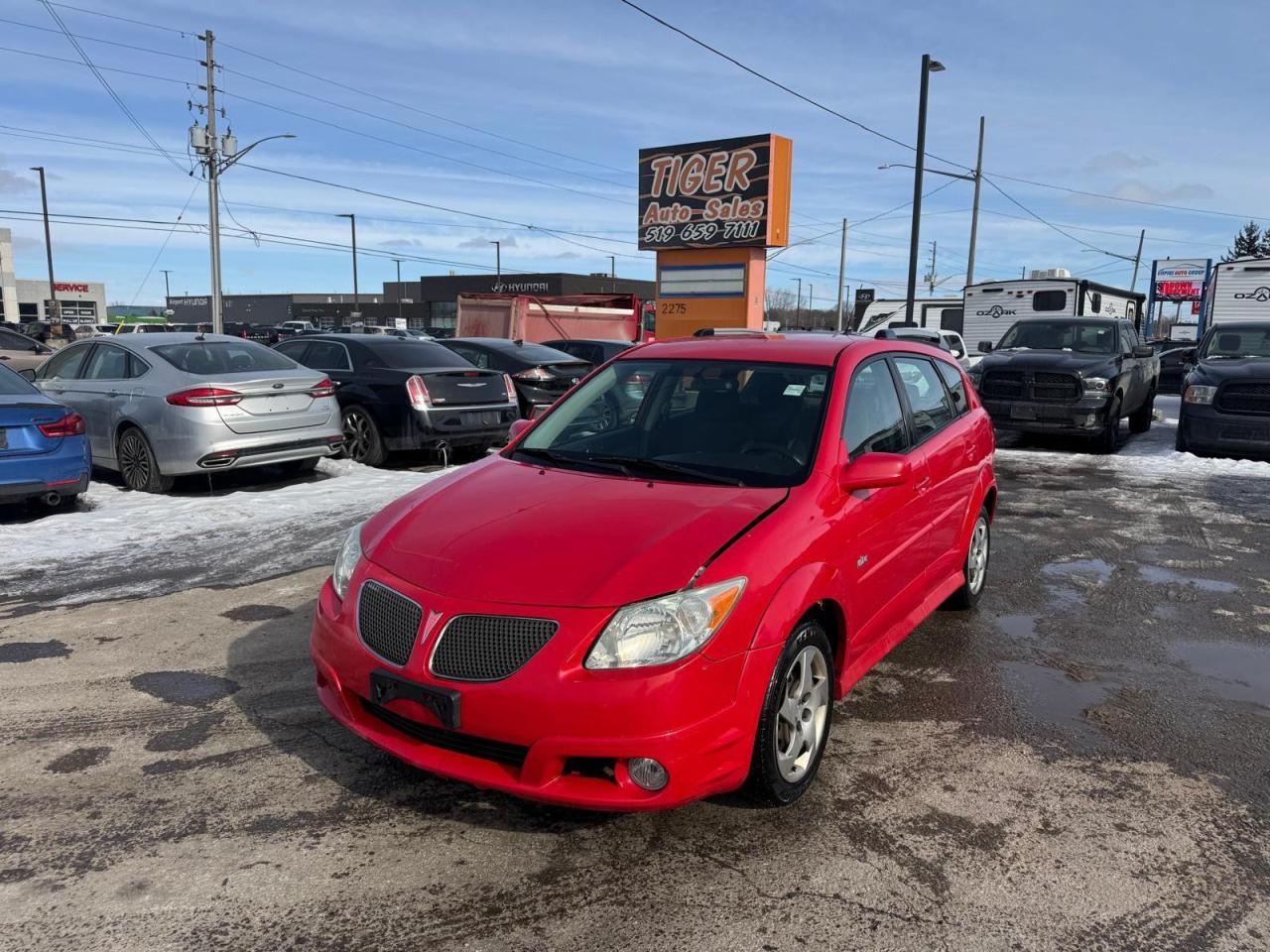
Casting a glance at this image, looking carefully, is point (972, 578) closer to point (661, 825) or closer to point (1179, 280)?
point (661, 825)

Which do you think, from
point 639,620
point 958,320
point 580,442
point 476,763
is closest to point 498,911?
point 476,763

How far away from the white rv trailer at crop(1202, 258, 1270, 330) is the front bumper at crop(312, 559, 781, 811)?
2030 cm

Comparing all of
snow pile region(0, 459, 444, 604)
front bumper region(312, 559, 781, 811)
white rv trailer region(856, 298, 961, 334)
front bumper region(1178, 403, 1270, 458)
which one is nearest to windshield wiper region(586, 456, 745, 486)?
front bumper region(312, 559, 781, 811)

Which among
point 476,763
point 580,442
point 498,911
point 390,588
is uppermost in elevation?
point 580,442

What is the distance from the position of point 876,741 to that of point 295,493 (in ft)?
21.7

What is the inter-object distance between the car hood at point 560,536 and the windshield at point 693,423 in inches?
8.0

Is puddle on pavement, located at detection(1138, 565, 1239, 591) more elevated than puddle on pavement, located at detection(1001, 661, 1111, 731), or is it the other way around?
puddle on pavement, located at detection(1138, 565, 1239, 591)

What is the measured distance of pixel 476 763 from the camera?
9.29 feet

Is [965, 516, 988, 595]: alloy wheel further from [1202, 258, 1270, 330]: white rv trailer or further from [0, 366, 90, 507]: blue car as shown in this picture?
[1202, 258, 1270, 330]: white rv trailer

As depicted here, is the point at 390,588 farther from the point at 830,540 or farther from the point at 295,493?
the point at 295,493

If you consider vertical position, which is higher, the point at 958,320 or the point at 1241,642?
the point at 958,320

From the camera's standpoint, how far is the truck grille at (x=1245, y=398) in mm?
10703

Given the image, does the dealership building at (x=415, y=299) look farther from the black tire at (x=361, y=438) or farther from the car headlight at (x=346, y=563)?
the car headlight at (x=346, y=563)

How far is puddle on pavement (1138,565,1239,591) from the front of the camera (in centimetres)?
605
